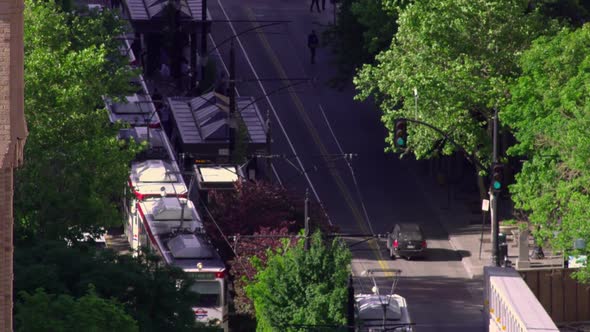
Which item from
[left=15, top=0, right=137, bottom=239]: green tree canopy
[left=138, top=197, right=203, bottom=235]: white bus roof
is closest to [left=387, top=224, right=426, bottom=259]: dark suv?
[left=138, top=197, right=203, bottom=235]: white bus roof

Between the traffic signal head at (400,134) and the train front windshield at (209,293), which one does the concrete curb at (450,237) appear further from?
the traffic signal head at (400,134)

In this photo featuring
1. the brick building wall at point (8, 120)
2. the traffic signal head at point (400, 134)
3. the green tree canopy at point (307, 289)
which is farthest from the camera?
the traffic signal head at point (400, 134)

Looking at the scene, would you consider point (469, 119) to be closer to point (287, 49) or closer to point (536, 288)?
point (536, 288)

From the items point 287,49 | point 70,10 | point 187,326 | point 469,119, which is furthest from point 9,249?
point 287,49

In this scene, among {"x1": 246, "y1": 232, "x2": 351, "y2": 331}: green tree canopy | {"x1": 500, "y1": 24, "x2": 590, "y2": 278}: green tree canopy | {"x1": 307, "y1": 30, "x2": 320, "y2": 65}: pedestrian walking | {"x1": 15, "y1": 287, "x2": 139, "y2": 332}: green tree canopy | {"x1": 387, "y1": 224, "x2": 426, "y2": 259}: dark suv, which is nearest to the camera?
{"x1": 15, "y1": 287, "x2": 139, "y2": 332}: green tree canopy

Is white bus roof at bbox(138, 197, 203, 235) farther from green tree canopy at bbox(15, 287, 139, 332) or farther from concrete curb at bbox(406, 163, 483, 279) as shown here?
green tree canopy at bbox(15, 287, 139, 332)

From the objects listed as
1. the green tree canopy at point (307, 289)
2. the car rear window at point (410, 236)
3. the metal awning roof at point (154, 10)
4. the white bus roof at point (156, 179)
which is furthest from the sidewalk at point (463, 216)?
the green tree canopy at point (307, 289)
